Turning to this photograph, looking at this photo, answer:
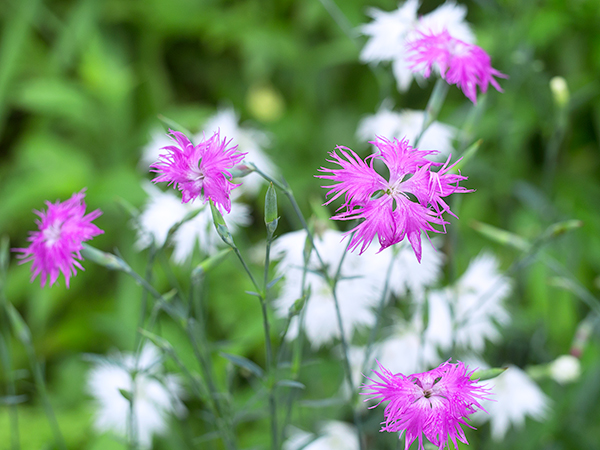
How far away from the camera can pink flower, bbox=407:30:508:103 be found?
0.36m

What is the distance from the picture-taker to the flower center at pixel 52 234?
13.6 inches

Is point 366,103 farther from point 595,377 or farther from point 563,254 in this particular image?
point 595,377

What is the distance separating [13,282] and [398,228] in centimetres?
111

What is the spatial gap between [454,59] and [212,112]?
3.08 feet

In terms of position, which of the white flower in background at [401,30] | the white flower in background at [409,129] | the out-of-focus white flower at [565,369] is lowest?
the out-of-focus white flower at [565,369]

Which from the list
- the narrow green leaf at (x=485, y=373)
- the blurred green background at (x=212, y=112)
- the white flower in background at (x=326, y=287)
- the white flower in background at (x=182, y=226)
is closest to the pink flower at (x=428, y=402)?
the narrow green leaf at (x=485, y=373)

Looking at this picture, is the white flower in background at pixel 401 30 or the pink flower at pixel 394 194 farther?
the white flower in background at pixel 401 30

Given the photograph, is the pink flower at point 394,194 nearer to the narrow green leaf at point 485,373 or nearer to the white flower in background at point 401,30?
the narrow green leaf at point 485,373

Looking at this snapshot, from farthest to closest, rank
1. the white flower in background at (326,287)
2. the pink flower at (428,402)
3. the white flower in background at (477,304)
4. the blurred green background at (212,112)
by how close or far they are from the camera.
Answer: the blurred green background at (212,112), the white flower in background at (477,304), the white flower in background at (326,287), the pink flower at (428,402)

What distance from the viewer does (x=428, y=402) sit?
263mm

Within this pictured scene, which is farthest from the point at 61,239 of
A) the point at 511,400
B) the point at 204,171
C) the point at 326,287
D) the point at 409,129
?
the point at 511,400

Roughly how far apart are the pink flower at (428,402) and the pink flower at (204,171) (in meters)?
0.12

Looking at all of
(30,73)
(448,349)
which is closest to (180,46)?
(30,73)

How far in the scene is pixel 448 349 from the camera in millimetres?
540
